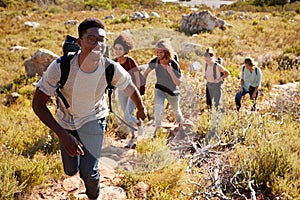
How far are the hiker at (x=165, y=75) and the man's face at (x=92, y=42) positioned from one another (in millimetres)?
1802

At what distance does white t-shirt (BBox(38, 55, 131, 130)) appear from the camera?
91.2 inches

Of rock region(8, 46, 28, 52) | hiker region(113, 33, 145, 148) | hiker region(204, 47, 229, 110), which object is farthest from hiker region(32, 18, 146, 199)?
rock region(8, 46, 28, 52)

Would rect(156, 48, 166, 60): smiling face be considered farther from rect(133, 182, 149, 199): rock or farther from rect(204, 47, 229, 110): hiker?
rect(133, 182, 149, 199): rock

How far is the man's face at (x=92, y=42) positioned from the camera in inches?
92.8

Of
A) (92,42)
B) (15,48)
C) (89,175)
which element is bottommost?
(15,48)

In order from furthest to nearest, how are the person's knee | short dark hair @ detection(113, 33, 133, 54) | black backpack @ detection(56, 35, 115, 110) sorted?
short dark hair @ detection(113, 33, 133, 54) < the person's knee < black backpack @ detection(56, 35, 115, 110)

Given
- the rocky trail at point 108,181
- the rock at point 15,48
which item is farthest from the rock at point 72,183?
the rock at point 15,48

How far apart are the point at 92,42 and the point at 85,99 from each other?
0.48 m

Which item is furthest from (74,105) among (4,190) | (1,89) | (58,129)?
(1,89)

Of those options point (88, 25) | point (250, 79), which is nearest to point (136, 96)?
point (88, 25)

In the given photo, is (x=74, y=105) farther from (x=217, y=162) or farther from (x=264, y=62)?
(x=264, y=62)

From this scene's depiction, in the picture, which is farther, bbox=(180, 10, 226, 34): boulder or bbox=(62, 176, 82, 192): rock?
bbox=(180, 10, 226, 34): boulder

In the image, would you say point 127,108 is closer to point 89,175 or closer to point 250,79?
point 89,175

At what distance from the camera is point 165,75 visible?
4332mm
